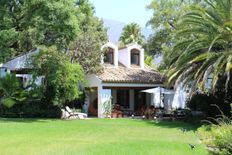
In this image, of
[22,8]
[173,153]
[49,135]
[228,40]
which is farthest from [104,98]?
[173,153]

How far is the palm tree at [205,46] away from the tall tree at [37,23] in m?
7.74

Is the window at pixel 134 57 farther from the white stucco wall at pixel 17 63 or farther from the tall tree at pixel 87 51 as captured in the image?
the white stucco wall at pixel 17 63

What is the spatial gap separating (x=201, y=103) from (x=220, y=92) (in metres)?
1.88

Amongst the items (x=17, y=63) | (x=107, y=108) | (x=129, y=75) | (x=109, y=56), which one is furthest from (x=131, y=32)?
(x=17, y=63)

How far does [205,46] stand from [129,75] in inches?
507

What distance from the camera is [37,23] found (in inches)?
1191

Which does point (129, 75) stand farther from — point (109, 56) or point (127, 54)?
point (127, 54)

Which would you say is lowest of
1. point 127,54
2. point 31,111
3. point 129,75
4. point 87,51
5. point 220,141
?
point 220,141

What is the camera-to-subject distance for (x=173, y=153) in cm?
1405

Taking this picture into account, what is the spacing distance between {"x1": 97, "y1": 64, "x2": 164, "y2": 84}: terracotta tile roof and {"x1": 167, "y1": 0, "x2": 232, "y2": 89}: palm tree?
905 centimetres

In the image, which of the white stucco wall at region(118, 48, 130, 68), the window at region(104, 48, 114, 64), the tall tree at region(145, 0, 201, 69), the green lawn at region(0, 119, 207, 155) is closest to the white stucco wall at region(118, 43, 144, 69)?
the white stucco wall at region(118, 48, 130, 68)

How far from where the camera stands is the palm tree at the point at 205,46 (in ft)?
78.4

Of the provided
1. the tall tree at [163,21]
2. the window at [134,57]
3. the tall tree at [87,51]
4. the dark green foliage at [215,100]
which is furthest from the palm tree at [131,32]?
the dark green foliage at [215,100]

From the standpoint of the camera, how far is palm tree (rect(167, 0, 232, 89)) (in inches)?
941
